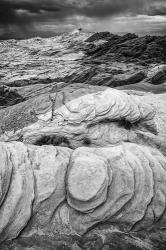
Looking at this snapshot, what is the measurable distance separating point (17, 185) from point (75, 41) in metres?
57.9

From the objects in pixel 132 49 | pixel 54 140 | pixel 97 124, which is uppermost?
pixel 132 49

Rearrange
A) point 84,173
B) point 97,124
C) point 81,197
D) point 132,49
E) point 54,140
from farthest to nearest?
point 132,49 → point 97,124 → point 54,140 → point 84,173 → point 81,197

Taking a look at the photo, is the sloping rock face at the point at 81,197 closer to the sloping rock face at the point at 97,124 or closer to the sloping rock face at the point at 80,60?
the sloping rock face at the point at 97,124

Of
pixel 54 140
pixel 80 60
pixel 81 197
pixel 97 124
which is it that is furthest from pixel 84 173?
pixel 80 60

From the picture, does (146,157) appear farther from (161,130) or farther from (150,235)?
(161,130)

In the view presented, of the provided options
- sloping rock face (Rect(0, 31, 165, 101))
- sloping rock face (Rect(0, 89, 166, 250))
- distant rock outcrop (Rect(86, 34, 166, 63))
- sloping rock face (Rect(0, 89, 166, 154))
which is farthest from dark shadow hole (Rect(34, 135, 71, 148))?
distant rock outcrop (Rect(86, 34, 166, 63))

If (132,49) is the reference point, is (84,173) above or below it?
below

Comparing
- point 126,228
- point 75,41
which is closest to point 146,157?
point 126,228

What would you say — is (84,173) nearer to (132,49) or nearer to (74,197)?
(74,197)

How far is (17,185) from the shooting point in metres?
10.4

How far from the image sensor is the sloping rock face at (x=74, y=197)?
1022 centimetres

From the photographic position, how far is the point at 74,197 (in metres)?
10.8

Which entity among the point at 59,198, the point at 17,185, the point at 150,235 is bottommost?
the point at 150,235

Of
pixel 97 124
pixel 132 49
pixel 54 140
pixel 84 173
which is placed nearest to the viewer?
pixel 84 173
